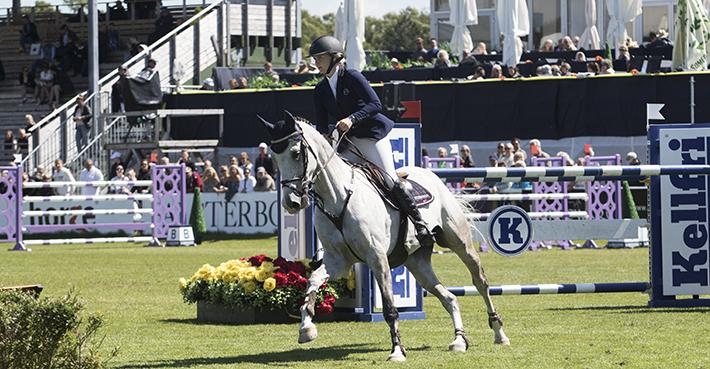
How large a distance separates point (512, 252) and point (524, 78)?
18.9 m

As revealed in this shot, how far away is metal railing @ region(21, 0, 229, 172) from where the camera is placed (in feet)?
131

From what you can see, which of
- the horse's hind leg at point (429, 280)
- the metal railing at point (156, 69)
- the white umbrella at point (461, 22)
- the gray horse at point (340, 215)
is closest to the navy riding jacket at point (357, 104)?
the gray horse at point (340, 215)

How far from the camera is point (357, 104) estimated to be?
12.9 meters

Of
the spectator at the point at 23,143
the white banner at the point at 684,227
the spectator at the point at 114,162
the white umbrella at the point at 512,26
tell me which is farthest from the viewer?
the spectator at the point at 23,143

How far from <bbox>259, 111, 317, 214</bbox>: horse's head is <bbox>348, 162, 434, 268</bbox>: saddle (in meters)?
0.93

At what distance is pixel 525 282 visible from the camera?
2062cm

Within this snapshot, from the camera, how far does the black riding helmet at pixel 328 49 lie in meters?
12.9

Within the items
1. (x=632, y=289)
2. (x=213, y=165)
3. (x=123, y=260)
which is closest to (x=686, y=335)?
(x=632, y=289)

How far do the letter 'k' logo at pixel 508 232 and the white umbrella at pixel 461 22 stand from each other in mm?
24654

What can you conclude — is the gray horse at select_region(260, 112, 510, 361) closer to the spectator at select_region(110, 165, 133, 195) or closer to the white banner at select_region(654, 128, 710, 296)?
the white banner at select_region(654, 128, 710, 296)

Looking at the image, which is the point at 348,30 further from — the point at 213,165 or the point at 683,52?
the point at 683,52

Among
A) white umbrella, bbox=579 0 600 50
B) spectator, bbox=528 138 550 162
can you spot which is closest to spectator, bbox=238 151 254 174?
spectator, bbox=528 138 550 162

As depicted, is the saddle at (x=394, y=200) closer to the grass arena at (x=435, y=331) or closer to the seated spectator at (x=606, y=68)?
the grass arena at (x=435, y=331)

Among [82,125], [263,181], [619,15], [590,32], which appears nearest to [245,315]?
[263,181]
